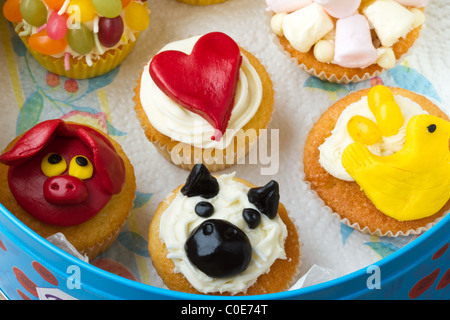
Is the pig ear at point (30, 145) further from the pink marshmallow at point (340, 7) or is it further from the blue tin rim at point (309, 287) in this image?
the pink marshmallow at point (340, 7)

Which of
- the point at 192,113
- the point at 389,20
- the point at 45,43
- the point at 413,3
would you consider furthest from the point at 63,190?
the point at 413,3

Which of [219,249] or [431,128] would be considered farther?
[431,128]

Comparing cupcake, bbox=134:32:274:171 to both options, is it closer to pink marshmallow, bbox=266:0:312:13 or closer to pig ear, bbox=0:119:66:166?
pink marshmallow, bbox=266:0:312:13

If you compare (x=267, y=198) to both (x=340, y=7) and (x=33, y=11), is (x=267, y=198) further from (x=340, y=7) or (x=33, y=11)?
(x=33, y=11)

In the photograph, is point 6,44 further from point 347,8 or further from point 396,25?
point 396,25

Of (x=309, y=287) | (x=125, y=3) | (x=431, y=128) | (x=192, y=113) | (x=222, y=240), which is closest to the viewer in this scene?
(x=309, y=287)

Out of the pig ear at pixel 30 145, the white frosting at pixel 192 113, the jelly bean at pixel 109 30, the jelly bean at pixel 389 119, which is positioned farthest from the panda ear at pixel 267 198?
the jelly bean at pixel 109 30

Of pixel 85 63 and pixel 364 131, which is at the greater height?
pixel 364 131
